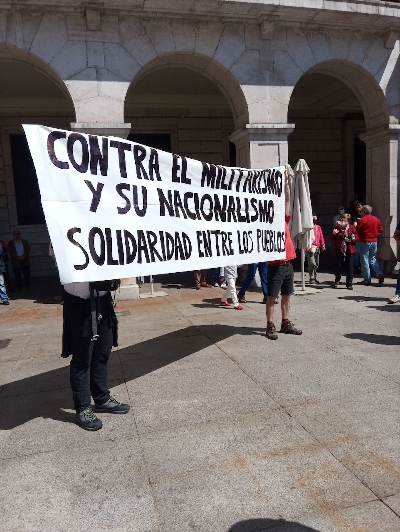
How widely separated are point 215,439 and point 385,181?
1000cm

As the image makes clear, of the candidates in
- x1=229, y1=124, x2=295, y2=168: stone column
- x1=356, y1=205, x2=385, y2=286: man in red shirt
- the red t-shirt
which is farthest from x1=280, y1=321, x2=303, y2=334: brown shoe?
the red t-shirt

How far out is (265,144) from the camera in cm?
990

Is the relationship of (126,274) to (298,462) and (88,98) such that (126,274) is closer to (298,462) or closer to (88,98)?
(298,462)

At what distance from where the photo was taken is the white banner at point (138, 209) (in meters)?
3.19

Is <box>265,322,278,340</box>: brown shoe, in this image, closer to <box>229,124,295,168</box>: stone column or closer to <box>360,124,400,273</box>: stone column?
<box>229,124,295,168</box>: stone column

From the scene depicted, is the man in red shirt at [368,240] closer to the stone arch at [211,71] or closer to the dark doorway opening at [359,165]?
the stone arch at [211,71]

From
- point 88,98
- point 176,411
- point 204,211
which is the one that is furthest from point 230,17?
point 176,411

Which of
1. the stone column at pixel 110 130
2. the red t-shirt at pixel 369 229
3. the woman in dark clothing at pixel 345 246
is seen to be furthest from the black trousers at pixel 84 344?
the red t-shirt at pixel 369 229

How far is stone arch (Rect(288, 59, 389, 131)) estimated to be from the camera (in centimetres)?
1061

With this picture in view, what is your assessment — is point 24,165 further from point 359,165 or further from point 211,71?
point 359,165

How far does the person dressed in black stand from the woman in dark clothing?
24.7 ft

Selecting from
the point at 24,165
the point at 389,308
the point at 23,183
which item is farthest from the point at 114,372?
the point at 24,165

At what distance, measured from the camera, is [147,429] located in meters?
3.41

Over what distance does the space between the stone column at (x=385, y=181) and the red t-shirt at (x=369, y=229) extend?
40.6 inches
